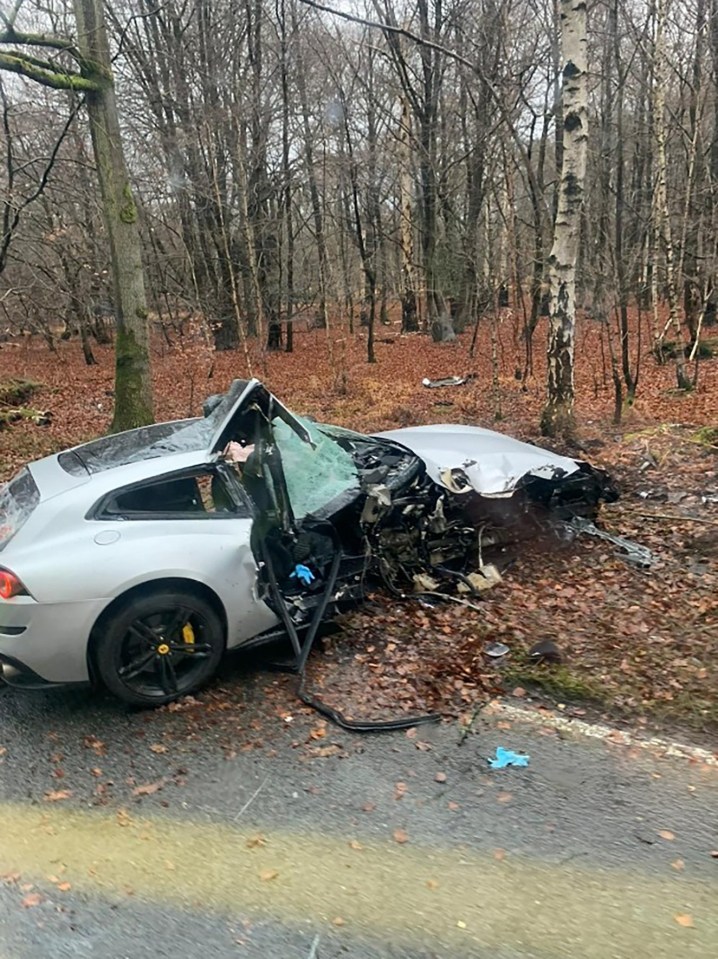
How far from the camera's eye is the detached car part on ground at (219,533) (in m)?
3.73

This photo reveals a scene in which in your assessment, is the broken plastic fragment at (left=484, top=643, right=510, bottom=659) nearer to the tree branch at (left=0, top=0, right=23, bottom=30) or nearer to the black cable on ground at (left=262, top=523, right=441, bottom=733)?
the black cable on ground at (left=262, top=523, right=441, bottom=733)

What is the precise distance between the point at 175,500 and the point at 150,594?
1.08 meters

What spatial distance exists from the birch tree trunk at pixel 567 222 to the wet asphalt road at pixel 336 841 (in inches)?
251

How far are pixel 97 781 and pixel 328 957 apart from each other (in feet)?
5.36

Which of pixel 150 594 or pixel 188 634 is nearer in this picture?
pixel 150 594

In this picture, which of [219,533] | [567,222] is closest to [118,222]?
[567,222]

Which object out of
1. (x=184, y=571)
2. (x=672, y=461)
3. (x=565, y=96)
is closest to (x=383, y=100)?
(x=565, y=96)

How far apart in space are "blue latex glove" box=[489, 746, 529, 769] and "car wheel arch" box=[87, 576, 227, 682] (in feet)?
5.68

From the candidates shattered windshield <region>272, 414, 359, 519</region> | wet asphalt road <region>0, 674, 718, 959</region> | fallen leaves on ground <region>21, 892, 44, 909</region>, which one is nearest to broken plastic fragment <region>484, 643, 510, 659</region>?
wet asphalt road <region>0, 674, 718, 959</region>

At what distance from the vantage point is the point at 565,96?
835 centimetres

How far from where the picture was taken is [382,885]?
2.75 m

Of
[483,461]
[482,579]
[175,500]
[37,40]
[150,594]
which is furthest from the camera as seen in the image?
[37,40]

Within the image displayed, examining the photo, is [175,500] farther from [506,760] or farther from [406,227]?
[406,227]

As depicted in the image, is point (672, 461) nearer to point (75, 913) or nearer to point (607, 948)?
point (607, 948)
